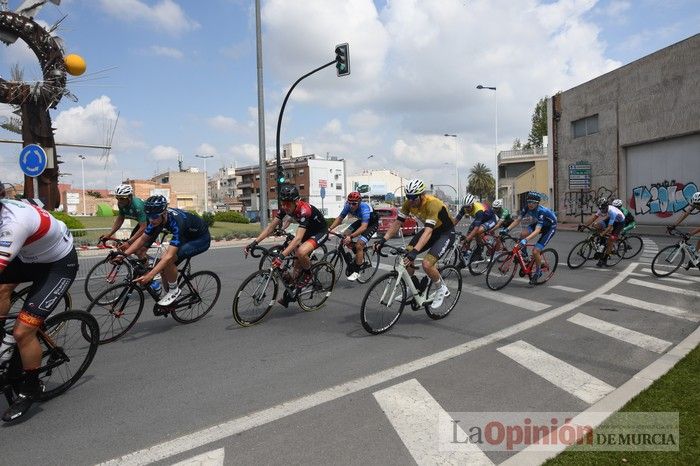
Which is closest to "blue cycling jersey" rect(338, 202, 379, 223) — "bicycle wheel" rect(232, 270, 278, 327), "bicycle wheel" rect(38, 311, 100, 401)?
"bicycle wheel" rect(232, 270, 278, 327)

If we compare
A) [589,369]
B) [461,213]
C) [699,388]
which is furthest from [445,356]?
[461,213]

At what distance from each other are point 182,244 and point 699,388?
588 centimetres

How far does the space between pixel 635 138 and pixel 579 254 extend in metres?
19.0

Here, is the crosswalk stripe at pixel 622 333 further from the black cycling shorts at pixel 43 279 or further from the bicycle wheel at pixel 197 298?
the black cycling shorts at pixel 43 279

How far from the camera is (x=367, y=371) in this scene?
4648mm

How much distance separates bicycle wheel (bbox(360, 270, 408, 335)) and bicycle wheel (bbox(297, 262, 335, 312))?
1.45 metres

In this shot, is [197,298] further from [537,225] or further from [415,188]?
[537,225]

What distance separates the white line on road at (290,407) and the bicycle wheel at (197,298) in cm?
318

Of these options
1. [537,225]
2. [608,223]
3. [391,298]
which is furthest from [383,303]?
[608,223]

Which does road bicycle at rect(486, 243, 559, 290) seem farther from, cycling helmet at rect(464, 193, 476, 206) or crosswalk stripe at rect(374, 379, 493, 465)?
crosswalk stripe at rect(374, 379, 493, 465)

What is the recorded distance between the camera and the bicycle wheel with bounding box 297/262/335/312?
23.4 feet

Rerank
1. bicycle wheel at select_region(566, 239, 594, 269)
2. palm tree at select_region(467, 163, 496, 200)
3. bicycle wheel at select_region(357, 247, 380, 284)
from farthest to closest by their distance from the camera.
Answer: palm tree at select_region(467, 163, 496, 200) → bicycle wheel at select_region(566, 239, 594, 269) → bicycle wheel at select_region(357, 247, 380, 284)

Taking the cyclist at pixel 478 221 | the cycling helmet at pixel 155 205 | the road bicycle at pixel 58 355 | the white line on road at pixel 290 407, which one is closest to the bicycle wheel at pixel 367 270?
the cyclist at pixel 478 221

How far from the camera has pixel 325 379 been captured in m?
4.43
